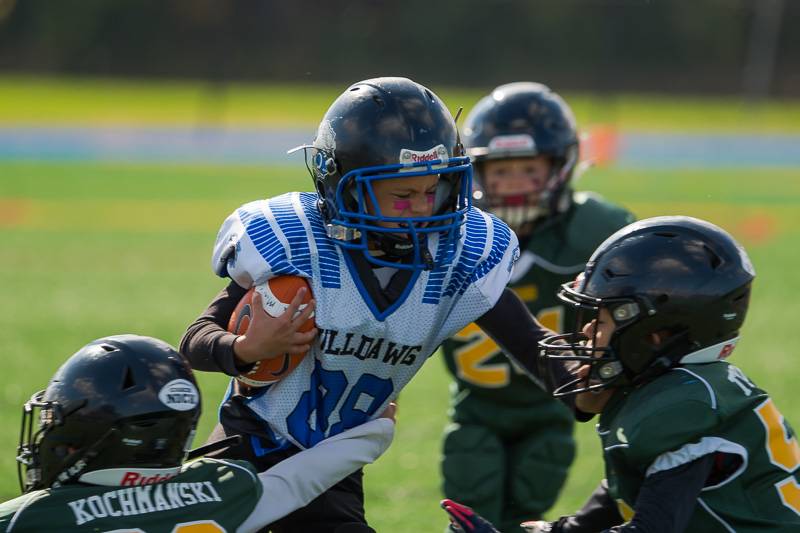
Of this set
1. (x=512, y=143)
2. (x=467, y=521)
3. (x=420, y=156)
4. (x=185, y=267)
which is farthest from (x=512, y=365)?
(x=185, y=267)

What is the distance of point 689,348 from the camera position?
3037 millimetres

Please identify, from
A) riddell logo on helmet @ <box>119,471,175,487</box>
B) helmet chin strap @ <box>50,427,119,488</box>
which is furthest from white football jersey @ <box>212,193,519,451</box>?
helmet chin strap @ <box>50,427,119,488</box>

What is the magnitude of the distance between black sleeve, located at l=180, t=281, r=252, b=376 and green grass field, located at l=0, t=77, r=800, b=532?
75.0 inches

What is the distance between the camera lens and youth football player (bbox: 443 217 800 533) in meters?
2.78

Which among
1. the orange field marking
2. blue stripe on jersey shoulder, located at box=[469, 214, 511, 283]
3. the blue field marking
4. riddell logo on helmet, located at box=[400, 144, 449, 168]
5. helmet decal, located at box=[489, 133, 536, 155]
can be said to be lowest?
the blue field marking

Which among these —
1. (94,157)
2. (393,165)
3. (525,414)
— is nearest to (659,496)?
(393,165)

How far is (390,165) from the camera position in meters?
3.13

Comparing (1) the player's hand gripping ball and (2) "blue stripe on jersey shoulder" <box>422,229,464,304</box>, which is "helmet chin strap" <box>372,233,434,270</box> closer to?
(2) "blue stripe on jersey shoulder" <box>422,229,464,304</box>

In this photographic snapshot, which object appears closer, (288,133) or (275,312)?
(275,312)

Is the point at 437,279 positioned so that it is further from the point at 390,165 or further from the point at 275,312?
the point at 275,312

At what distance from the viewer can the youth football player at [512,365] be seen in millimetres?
4664

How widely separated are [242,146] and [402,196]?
1984cm

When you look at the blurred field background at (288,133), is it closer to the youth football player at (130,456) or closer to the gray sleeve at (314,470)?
the gray sleeve at (314,470)

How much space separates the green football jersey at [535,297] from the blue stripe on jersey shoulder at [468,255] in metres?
1.28
